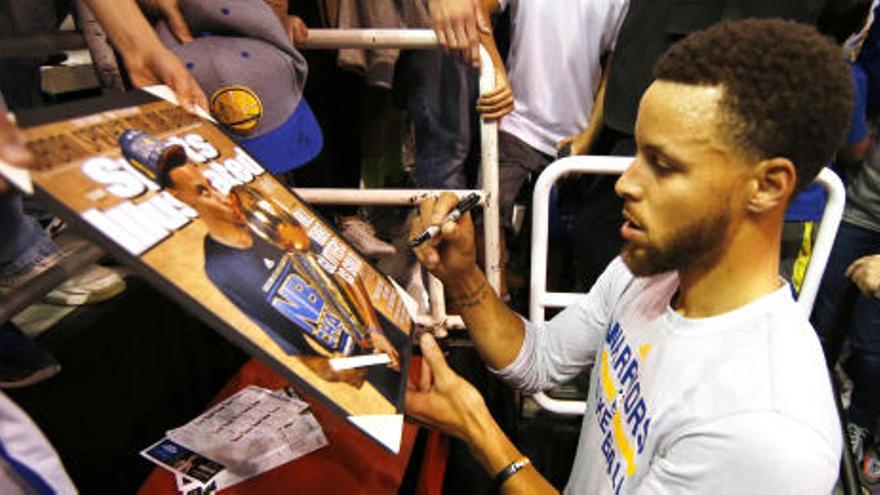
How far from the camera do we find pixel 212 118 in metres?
0.76

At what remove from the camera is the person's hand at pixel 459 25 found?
998 mm

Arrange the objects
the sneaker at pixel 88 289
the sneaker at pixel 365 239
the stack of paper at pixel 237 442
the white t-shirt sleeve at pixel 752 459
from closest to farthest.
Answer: the white t-shirt sleeve at pixel 752 459
the stack of paper at pixel 237 442
the sneaker at pixel 88 289
the sneaker at pixel 365 239

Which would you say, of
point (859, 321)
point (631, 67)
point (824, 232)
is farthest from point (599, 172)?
point (859, 321)

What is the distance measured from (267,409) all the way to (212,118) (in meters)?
0.59

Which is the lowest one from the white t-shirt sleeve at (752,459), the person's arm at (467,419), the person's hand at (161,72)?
the person's arm at (467,419)

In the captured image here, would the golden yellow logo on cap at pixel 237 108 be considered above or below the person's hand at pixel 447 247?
above

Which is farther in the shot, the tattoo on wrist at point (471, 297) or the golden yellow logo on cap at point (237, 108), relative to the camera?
the tattoo on wrist at point (471, 297)

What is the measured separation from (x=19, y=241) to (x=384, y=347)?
68cm

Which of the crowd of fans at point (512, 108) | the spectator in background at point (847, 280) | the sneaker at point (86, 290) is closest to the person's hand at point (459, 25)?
the crowd of fans at point (512, 108)

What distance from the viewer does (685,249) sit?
72 cm

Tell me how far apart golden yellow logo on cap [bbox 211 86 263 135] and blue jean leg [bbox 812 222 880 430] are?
1846 millimetres

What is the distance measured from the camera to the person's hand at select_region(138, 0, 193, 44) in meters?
0.84

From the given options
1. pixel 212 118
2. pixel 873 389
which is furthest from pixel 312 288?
pixel 873 389

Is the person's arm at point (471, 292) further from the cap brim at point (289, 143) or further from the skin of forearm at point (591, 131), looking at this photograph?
the skin of forearm at point (591, 131)
